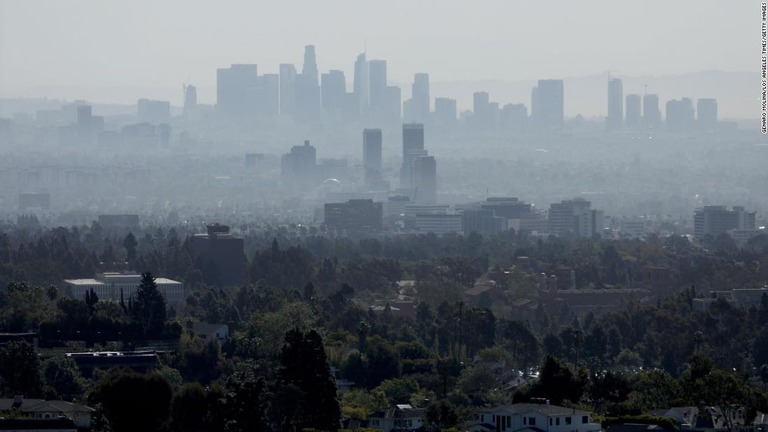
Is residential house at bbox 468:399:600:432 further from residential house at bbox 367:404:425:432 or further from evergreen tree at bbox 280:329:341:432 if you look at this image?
residential house at bbox 367:404:425:432

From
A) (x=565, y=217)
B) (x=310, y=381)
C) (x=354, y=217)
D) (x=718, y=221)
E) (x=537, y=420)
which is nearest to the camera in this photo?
(x=537, y=420)

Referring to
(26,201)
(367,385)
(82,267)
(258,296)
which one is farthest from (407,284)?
(26,201)

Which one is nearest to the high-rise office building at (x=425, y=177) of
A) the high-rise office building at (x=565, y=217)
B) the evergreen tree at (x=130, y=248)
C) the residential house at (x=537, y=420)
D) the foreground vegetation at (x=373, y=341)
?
the high-rise office building at (x=565, y=217)

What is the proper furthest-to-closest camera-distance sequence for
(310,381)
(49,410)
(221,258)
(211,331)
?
(221,258) → (211,331) → (310,381) → (49,410)

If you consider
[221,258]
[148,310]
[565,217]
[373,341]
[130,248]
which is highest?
[565,217]

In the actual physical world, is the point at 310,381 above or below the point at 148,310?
below

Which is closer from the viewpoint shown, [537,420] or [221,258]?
[537,420]

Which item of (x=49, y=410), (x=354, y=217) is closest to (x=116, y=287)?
(x=49, y=410)

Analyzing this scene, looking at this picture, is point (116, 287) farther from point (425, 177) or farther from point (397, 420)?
point (425, 177)

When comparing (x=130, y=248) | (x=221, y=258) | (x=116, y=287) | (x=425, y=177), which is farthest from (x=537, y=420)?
(x=425, y=177)

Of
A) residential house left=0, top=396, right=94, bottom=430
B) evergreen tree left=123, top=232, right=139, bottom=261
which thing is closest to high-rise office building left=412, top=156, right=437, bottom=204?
evergreen tree left=123, top=232, right=139, bottom=261

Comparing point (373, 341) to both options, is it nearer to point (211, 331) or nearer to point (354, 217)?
point (211, 331)
